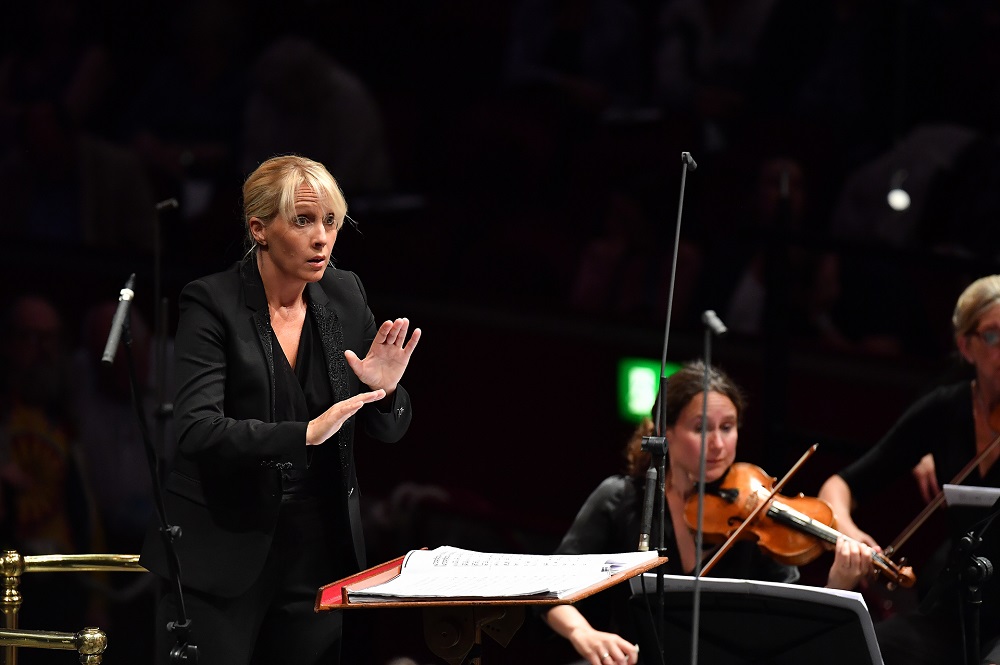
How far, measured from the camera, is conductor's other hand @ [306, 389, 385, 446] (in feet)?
8.30

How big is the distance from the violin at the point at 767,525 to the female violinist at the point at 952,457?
159 millimetres

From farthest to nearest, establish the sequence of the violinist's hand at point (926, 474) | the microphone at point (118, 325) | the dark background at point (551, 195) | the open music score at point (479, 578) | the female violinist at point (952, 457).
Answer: the dark background at point (551, 195) < the violinist's hand at point (926, 474) < the female violinist at point (952, 457) < the open music score at point (479, 578) < the microphone at point (118, 325)

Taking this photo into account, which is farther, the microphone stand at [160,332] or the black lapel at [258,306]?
the microphone stand at [160,332]

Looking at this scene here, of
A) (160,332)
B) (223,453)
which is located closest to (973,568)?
(223,453)

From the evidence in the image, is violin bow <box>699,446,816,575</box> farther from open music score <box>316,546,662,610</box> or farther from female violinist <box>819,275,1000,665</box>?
open music score <box>316,546,662,610</box>

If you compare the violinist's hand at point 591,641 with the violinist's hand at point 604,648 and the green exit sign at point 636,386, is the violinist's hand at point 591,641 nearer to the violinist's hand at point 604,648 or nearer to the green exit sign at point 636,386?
the violinist's hand at point 604,648

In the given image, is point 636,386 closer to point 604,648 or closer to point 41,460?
point 604,648

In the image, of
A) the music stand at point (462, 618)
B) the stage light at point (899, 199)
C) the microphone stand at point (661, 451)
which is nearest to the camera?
the music stand at point (462, 618)

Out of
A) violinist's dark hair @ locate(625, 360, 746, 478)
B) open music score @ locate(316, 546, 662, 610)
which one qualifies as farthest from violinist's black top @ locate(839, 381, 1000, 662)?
open music score @ locate(316, 546, 662, 610)

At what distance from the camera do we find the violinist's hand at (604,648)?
9.73ft

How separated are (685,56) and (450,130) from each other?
3.31ft

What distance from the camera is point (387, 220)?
5.86 m

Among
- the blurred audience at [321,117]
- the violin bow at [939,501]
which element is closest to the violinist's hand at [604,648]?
the violin bow at [939,501]

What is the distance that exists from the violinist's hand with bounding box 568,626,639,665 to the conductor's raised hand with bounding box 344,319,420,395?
0.67 meters
